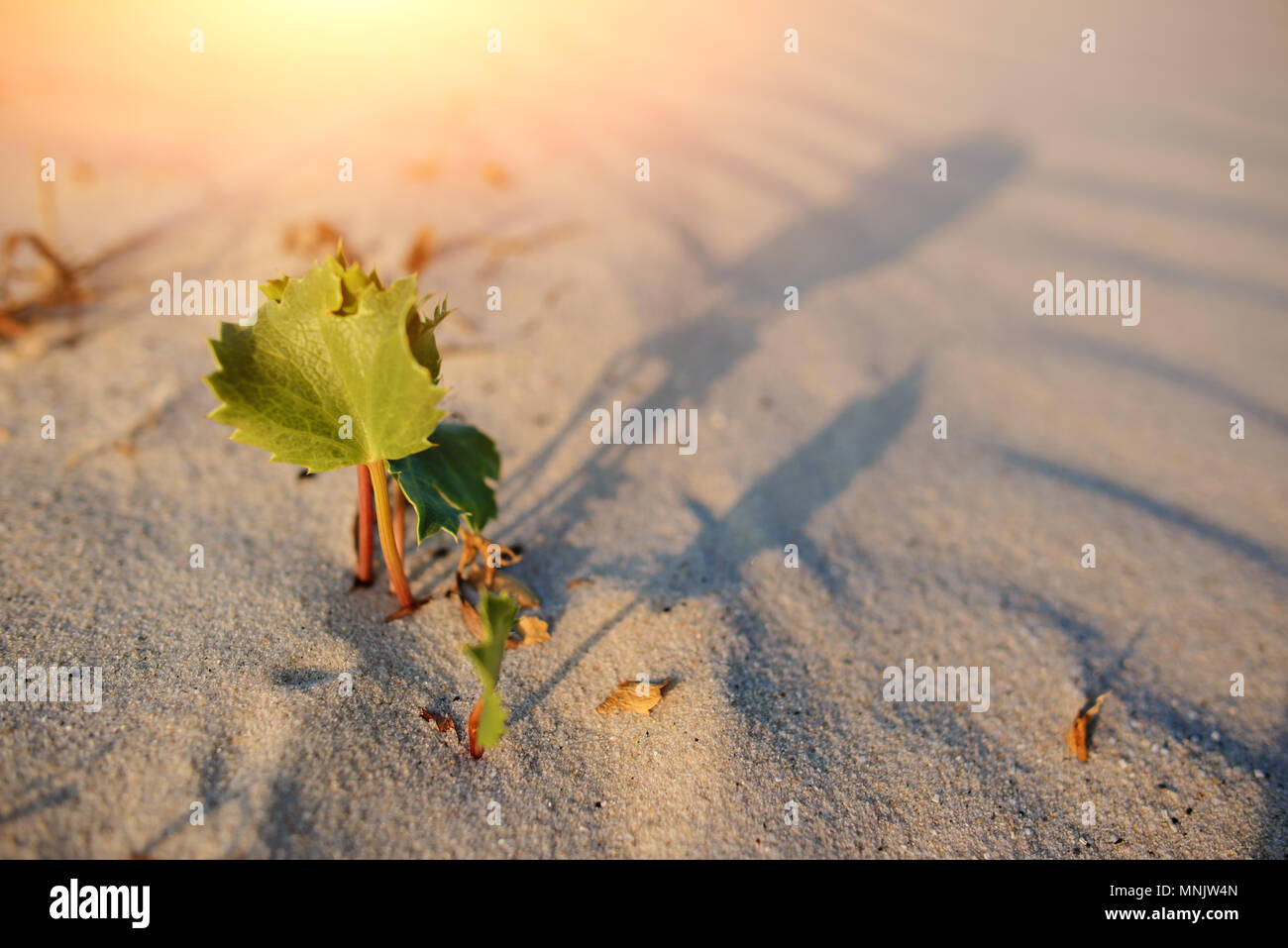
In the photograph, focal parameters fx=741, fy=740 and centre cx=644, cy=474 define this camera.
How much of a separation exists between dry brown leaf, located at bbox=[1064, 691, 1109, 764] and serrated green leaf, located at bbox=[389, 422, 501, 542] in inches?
50.5

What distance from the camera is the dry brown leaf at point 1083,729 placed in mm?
1515

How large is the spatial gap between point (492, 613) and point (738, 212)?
8.88 feet

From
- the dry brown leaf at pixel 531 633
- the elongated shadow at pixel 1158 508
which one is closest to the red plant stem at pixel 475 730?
the dry brown leaf at pixel 531 633

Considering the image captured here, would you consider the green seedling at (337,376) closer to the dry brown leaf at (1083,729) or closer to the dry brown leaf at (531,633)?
the dry brown leaf at (531,633)

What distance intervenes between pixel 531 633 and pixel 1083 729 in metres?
1.16

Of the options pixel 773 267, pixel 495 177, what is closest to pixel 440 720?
pixel 773 267

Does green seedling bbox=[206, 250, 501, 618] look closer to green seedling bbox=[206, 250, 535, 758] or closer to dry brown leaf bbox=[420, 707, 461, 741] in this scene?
green seedling bbox=[206, 250, 535, 758]

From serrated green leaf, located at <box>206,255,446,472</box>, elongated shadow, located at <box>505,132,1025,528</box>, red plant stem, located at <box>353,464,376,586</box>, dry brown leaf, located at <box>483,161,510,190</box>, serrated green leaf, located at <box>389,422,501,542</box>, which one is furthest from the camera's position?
dry brown leaf, located at <box>483,161,510,190</box>

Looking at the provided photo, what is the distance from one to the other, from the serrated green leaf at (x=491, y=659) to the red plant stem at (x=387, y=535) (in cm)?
34

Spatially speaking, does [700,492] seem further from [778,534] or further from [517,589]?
[517,589]

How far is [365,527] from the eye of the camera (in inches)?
57.9

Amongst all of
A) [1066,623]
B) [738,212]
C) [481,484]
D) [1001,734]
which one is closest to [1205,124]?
[738,212]

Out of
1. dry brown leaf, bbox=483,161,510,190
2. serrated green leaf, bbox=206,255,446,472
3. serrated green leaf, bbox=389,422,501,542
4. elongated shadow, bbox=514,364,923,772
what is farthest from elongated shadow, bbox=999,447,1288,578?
dry brown leaf, bbox=483,161,510,190

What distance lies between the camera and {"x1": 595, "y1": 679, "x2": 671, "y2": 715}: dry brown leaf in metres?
1.44
